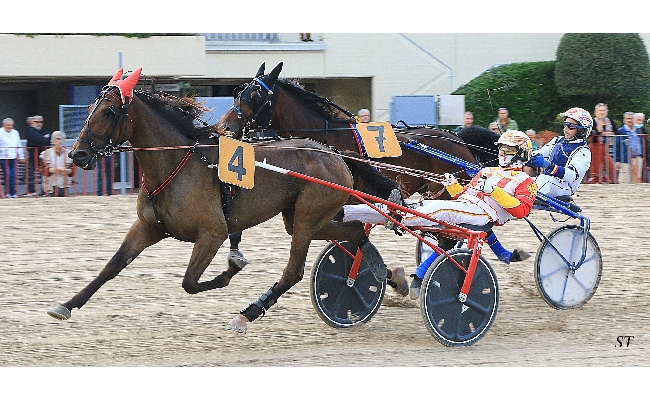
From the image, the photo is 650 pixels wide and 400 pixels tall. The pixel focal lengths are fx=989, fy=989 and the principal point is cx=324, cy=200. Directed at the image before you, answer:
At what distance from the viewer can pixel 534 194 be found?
A: 22.0 ft

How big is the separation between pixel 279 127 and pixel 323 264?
5.28ft

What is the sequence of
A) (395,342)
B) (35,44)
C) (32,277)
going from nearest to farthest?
1. (395,342)
2. (32,277)
3. (35,44)

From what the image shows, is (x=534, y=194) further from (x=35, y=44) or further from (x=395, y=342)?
(x=35, y=44)

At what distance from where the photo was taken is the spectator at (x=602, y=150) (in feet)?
48.5

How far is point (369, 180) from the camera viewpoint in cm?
720

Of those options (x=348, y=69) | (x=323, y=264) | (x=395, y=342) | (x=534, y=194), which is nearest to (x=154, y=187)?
(x=323, y=264)

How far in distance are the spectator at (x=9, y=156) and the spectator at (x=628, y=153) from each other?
8685mm

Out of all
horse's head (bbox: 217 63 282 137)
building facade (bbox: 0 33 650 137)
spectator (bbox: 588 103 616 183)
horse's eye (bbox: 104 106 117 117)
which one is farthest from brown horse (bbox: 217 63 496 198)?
building facade (bbox: 0 33 650 137)

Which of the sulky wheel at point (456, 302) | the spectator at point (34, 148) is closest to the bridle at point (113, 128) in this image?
the sulky wheel at point (456, 302)

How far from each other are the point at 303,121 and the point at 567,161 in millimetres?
2133

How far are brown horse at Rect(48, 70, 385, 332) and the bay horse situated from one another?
1.15 metres

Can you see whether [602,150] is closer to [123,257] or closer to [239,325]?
[239,325]

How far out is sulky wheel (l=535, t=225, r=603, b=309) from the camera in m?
7.47

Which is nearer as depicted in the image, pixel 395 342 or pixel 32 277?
pixel 395 342
